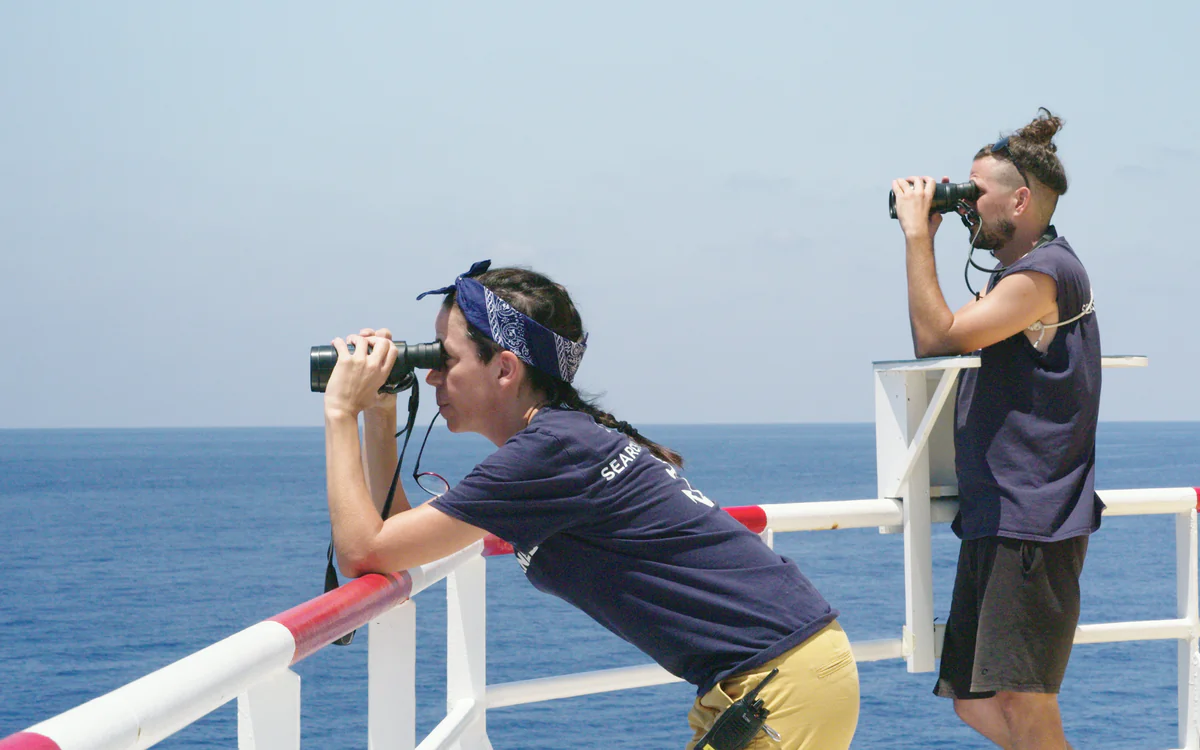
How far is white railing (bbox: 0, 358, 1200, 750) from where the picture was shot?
117 cm

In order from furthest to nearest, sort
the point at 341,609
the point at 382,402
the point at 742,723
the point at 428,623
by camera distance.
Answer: the point at 428,623
the point at 382,402
the point at 742,723
the point at 341,609

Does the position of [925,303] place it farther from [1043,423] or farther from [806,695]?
[806,695]

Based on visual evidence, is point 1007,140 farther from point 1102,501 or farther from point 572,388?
point 572,388

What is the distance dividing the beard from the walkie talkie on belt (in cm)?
144

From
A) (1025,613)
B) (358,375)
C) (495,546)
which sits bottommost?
(1025,613)

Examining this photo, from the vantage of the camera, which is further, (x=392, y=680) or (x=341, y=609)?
(x=392, y=680)

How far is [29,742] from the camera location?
94 centimetres

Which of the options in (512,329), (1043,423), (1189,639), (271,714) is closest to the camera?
(271,714)

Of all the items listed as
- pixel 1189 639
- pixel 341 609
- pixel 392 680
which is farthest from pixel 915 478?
pixel 341 609

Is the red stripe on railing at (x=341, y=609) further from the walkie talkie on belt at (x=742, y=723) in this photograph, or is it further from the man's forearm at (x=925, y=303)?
the man's forearm at (x=925, y=303)

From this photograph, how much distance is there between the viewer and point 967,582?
9.34 feet

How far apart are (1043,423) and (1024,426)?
0.04 m

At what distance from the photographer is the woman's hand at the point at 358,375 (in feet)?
6.49

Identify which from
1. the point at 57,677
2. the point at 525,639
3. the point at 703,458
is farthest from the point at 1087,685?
the point at 703,458
